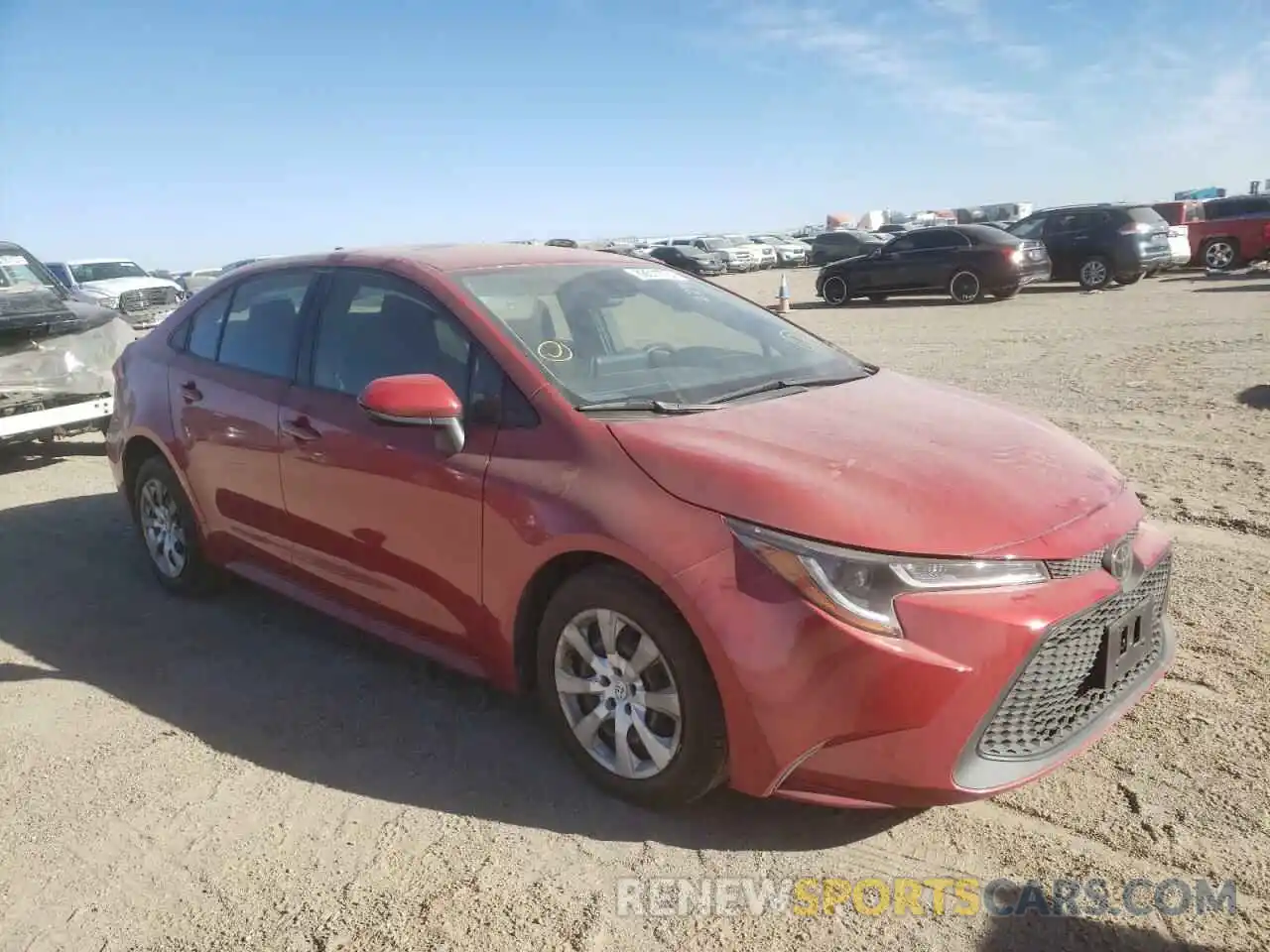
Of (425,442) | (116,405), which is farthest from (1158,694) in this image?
(116,405)

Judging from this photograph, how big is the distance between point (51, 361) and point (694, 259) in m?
32.7

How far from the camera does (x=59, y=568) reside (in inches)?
Answer: 215

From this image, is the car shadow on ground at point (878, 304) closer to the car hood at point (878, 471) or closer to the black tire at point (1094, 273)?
the black tire at point (1094, 273)

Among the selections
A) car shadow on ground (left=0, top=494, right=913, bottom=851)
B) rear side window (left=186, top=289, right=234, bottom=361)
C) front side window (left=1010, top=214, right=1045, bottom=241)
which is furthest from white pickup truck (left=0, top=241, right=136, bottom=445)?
front side window (left=1010, top=214, right=1045, bottom=241)

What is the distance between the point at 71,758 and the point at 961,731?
2.98m

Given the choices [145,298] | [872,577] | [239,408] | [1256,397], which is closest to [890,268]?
[1256,397]

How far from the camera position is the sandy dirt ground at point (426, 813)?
251 cm

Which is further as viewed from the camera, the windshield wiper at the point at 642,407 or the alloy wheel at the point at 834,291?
the alloy wheel at the point at 834,291

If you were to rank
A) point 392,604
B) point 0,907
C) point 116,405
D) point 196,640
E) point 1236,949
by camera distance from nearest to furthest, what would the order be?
point 1236,949 < point 0,907 < point 392,604 < point 196,640 < point 116,405

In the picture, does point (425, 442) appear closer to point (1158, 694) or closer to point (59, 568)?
point (1158, 694)

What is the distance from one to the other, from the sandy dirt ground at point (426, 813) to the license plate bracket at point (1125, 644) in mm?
395

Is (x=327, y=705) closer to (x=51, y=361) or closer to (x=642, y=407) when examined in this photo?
(x=642, y=407)

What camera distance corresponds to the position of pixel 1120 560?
2.75 m

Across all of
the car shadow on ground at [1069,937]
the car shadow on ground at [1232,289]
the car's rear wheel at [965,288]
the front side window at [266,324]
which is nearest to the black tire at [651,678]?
the car shadow on ground at [1069,937]
